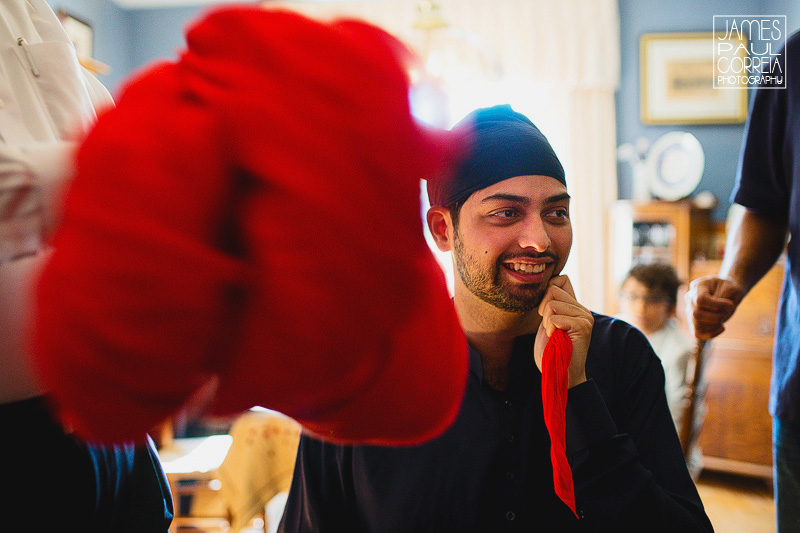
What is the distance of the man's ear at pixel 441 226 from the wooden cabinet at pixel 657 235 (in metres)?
3.08

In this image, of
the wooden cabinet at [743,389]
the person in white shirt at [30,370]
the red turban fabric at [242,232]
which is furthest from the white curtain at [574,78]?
the red turban fabric at [242,232]

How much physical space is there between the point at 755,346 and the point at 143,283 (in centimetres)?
391

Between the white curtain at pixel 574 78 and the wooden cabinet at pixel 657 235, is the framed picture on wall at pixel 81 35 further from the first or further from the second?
the wooden cabinet at pixel 657 235

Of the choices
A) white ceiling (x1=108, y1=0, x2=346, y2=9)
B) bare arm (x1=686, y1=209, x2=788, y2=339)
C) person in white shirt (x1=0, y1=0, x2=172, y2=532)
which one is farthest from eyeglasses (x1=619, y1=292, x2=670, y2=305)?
white ceiling (x1=108, y1=0, x2=346, y2=9)

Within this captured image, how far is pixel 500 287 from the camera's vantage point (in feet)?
3.42

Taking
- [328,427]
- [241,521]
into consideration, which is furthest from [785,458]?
[241,521]

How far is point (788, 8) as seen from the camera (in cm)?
379

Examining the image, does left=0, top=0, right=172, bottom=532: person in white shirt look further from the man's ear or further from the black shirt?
the man's ear

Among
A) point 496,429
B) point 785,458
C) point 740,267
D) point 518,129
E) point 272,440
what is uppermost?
point 518,129

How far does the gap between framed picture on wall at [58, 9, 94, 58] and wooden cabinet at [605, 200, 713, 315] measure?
159 inches

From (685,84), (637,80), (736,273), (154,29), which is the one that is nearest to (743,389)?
(685,84)

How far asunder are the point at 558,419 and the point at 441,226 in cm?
62

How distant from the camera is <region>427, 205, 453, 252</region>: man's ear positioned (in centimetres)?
116

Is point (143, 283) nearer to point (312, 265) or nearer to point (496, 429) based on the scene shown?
point (312, 265)
